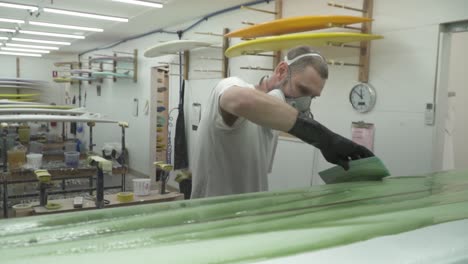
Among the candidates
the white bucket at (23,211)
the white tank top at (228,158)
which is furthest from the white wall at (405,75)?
the white bucket at (23,211)

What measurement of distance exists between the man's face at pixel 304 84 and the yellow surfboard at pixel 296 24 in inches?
56.9

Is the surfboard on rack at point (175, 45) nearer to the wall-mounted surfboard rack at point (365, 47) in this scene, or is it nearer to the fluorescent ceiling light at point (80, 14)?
the fluorescent ceiling light at point (80, 14)

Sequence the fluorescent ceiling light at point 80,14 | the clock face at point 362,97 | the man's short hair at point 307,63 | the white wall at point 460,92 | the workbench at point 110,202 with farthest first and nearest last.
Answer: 1. the fluorescent ceiling light at point 80,14
2. the white wall at point 460,92
3. the clock face at point 362,97
4. the workbench at point 110,202
5. the man's short hair at point 307,63

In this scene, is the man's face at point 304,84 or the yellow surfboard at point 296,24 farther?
the yellow surfboard at point 296,24

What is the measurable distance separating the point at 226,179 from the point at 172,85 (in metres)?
4.89

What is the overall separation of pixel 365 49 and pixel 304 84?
1.83m

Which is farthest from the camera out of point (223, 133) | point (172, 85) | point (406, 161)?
point (172, 85)

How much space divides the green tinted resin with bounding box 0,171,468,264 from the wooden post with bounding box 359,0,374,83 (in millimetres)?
2306

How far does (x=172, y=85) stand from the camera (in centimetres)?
627

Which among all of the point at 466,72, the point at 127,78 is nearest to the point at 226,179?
the point at 466,72

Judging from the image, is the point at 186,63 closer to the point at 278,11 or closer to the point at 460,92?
the point at 278,11

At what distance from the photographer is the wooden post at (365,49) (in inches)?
123

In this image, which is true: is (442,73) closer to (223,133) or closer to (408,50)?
(408,50)

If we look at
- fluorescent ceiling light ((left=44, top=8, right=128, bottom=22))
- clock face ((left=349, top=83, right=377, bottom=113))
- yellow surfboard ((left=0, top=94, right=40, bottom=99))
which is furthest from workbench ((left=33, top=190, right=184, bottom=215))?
yellow surfboard ((left=0, top=94, right=40, bottom=99))
